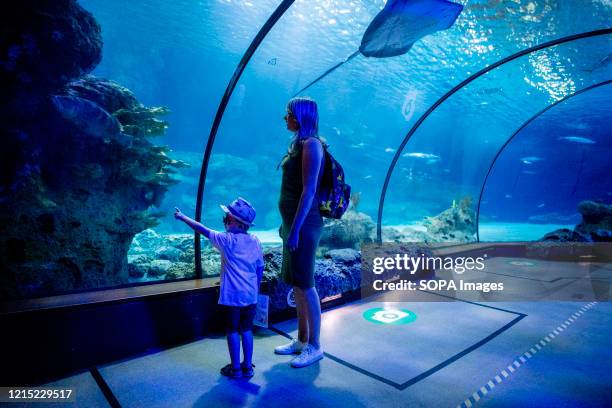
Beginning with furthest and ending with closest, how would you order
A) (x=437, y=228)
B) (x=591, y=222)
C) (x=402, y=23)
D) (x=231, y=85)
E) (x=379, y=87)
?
(x=379, y=87)
(x=437, y=228)
(x=591, y=222)
(x=402, y=23)
(x=231, y=85)

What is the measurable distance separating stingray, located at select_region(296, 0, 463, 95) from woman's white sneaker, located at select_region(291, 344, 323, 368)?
3.72 meters

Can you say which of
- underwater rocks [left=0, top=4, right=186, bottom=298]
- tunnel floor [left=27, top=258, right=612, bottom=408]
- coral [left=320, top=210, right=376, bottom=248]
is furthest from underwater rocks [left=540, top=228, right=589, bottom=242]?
underwater rocks [left=0, top=4, right=186, bottom=298]

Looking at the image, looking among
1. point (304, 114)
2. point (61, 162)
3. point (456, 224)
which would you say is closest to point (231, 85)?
point (304, 114)

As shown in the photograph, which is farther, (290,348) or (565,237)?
(565,237)

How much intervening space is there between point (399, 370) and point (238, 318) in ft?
4.34

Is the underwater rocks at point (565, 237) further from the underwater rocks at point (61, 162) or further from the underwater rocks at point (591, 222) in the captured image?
the underwater rocks at point (61, 162)

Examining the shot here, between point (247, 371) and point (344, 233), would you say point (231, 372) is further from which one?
point (344, 233)

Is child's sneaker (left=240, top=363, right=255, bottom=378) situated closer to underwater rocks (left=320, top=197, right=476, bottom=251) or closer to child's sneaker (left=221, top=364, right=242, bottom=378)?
child's sneaker (left=221, top=364, right=242, bottom=378)

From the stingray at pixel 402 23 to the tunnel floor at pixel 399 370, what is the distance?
3.73 m

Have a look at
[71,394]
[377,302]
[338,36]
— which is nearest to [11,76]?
[71,394]

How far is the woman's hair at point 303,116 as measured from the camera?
7.24 ft

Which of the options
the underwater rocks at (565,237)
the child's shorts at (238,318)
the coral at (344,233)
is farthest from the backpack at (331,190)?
the underwater rocks at (565,237)

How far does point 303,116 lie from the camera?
2209 millimetres

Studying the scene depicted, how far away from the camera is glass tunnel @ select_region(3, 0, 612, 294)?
872 cm
